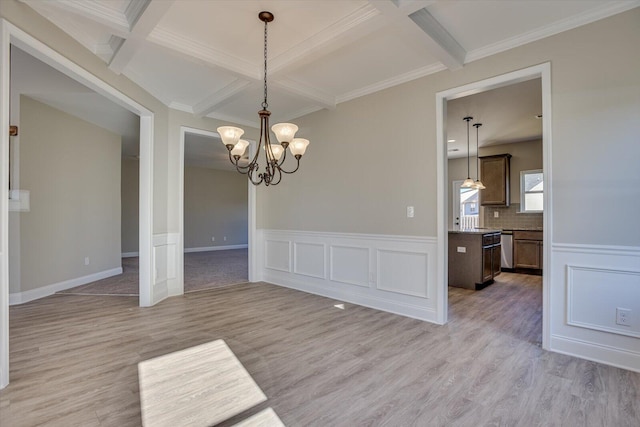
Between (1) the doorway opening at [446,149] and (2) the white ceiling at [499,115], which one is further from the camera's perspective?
(2) the white ceiling at [499,115]

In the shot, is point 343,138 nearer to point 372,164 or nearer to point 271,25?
point 372,164

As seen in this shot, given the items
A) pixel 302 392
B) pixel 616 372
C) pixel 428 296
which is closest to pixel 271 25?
pixel 302 392

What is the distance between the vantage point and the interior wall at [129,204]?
8.43 m

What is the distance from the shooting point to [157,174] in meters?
4.26

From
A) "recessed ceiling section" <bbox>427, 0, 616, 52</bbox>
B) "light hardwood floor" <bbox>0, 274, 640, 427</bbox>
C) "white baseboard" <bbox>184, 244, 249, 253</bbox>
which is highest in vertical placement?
"recessed ceiling section" <bbox>427, 0, 616, 52</bbox>

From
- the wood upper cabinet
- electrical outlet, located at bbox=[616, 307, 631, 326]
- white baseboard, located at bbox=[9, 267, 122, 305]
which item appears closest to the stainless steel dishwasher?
the wood upper cabinet

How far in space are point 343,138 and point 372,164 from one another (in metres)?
0.64

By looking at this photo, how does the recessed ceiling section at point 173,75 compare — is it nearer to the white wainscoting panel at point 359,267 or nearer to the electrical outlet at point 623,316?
the white wainscoting panel at point 359,267

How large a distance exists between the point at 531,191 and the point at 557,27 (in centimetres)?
484

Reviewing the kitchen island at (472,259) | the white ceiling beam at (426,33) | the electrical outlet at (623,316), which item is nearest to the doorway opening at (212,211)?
the kitchen island at (472,259)

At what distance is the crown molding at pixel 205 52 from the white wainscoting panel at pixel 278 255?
2.69 metres

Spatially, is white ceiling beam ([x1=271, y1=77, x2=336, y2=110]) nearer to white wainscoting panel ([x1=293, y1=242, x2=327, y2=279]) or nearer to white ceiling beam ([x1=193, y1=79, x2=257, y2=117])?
white ceiling beam ([x1=193, y1=79, x2=257, y2=117])

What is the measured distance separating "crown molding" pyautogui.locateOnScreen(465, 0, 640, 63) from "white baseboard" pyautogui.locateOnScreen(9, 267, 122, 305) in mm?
6218

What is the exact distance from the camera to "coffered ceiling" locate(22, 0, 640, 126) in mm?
2400
